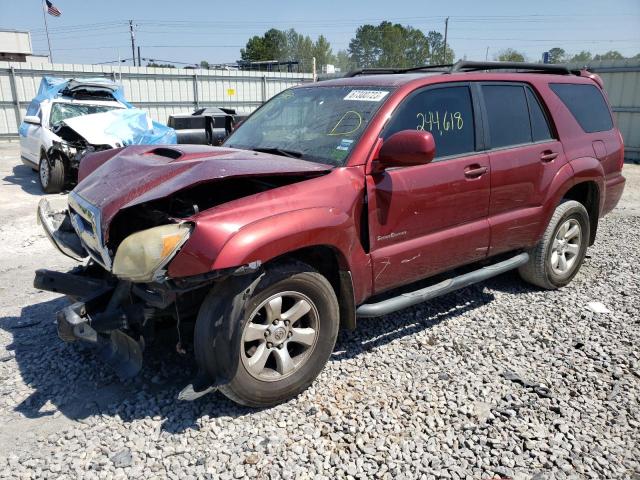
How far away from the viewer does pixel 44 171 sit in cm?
951

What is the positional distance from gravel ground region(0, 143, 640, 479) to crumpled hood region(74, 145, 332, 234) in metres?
1.13

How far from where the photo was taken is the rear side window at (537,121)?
4297 mm

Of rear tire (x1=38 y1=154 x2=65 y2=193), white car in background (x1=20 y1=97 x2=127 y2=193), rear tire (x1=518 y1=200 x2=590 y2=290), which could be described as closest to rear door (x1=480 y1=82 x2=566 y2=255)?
rear tire (x1=518 y1=200 x2=590 y2=290)

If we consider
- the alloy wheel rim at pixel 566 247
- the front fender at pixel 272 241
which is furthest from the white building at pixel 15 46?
the front fender at pixel 272 241

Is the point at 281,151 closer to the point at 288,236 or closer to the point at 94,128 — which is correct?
the point at 288,236

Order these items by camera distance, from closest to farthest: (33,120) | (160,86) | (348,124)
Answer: (348,124)
(33,120)
(160,86)

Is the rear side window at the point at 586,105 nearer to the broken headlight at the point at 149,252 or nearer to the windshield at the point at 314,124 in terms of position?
the windshield at the point at 314,124

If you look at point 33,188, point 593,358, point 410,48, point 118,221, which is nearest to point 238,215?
point 118,221

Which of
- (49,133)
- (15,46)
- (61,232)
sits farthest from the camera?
(15,46)

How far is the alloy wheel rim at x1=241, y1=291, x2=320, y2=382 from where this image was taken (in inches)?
111

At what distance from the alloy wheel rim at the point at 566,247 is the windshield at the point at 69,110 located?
9.46 m

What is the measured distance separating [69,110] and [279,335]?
9.85 meters

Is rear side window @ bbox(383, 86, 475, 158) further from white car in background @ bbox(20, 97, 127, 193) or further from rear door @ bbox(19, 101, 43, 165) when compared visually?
rear door @ bbox(19, 101, 43, 165)

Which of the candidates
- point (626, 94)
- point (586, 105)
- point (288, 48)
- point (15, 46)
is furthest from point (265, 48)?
point (586, 105)
